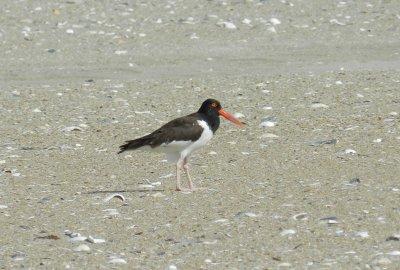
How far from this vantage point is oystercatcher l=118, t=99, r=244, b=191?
487 inches

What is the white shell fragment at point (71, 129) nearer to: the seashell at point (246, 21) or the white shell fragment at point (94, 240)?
the white shell fragment at point (94, 240)

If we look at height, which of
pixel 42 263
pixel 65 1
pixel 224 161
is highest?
pixel 42 263

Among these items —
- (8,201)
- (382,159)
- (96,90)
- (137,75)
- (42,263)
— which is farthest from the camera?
(137,75)

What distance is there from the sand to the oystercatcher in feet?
1.13

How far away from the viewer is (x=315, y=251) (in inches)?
381

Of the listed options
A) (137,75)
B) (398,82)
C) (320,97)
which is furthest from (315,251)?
(137,75)

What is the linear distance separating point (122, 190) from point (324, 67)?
8355 mm

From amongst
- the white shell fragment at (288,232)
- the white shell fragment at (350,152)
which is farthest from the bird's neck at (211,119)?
the white shell fragment at (288,232)

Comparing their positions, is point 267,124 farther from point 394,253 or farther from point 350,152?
point 394,253

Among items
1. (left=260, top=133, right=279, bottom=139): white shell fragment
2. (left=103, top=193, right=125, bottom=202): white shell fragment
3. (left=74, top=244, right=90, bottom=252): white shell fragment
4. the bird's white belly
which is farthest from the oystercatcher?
(left=74, top=244, right=90, bottom=252): white shell fragment

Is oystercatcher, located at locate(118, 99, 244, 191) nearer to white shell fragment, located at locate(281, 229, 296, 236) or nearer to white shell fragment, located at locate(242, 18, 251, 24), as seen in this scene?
white shell fragment, located at locate(281, 229, 296, 236)

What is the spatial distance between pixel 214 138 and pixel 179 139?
100 inches

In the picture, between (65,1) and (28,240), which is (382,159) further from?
(65,1)

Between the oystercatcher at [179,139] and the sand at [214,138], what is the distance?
0.34 metres
